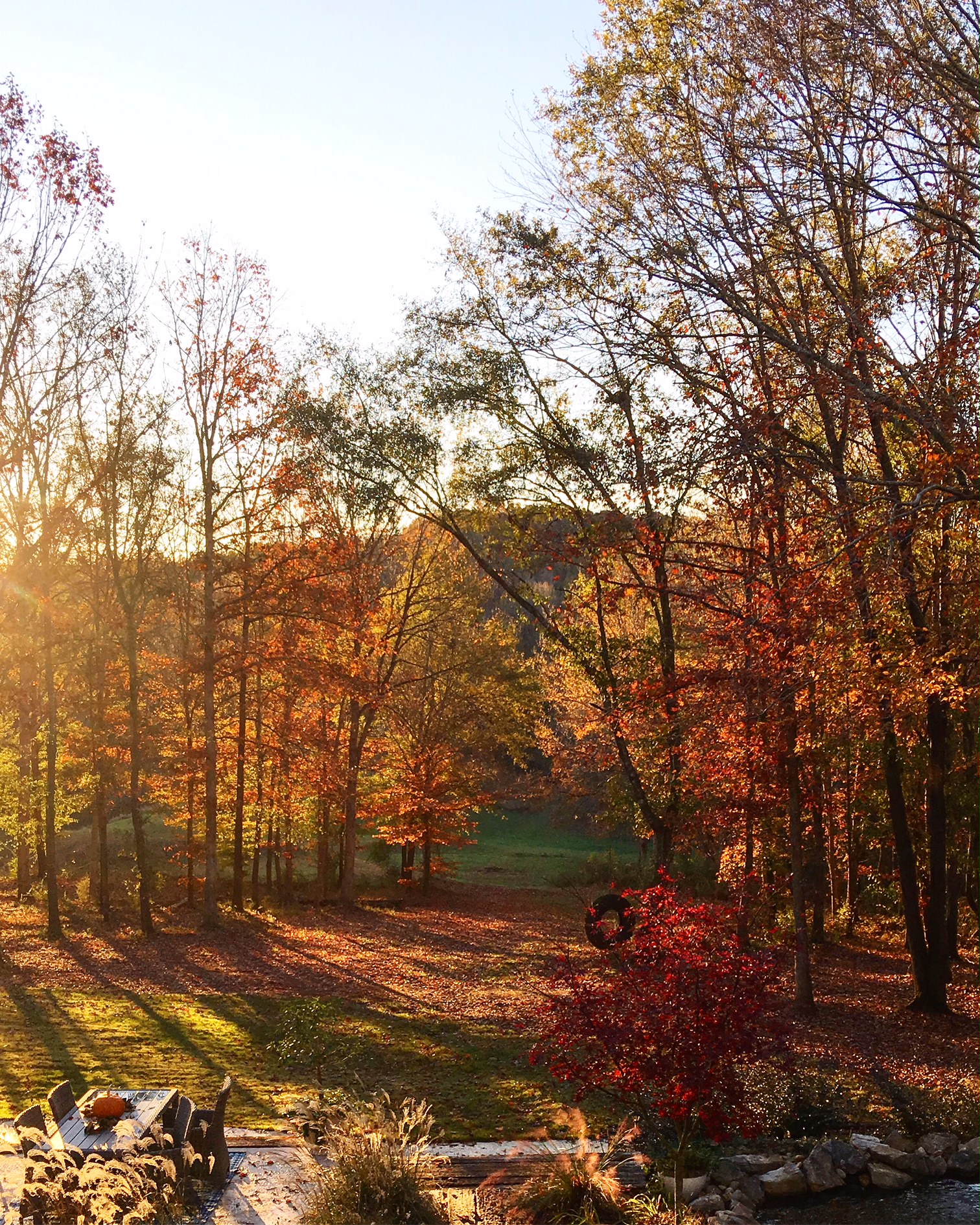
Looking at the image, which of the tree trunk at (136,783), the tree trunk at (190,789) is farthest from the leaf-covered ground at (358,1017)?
the tree trunk at (190,789)

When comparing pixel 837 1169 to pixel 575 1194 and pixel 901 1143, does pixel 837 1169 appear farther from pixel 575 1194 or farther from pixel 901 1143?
pixel 575 1194

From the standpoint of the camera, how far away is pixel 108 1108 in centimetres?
590

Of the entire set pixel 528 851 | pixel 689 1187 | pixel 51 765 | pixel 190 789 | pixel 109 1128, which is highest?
pixel 51 765

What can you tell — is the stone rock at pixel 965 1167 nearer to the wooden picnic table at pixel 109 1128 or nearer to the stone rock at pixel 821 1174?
the stone rock at pixel 821 1174

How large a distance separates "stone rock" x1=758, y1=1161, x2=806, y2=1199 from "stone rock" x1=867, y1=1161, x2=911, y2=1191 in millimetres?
537

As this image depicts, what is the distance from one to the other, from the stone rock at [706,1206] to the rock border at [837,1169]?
5 centimetres

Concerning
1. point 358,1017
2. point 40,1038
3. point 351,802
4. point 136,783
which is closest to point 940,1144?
point 358,1017

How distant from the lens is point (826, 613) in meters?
9.11

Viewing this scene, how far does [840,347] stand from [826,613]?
9.41ft

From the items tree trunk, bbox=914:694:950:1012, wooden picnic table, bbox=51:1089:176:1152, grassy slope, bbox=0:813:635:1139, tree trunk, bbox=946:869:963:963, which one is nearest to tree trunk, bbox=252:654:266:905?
grassy slope, bbox=0:813:635:1139

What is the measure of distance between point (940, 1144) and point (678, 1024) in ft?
8.68

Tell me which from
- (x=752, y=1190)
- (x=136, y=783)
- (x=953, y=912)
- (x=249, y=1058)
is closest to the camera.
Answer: (x=752, y=1190)

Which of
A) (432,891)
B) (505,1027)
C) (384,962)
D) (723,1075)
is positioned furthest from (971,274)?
(432,891)

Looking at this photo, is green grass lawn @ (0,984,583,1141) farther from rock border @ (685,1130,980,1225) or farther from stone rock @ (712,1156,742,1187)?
rock border @ (685,1130,980,1225)
